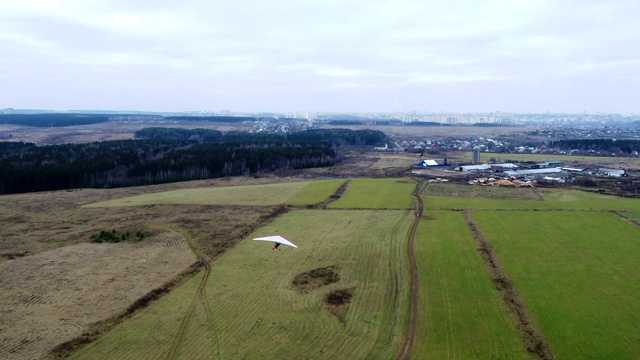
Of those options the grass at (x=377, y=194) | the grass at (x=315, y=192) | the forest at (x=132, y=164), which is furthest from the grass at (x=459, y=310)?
the forest at (x=132, y=164)

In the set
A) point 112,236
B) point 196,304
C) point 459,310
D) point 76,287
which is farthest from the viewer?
point 112,236

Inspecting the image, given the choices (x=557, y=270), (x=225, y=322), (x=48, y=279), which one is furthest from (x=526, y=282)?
(x=48, y=279)

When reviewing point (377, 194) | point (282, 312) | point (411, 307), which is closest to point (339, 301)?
point (282, 312)

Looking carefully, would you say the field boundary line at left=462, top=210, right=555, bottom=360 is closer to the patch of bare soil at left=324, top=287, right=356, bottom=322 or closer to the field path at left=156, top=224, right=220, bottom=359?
the patch of bare soil at left=324, top=287, right=356, bottom=322

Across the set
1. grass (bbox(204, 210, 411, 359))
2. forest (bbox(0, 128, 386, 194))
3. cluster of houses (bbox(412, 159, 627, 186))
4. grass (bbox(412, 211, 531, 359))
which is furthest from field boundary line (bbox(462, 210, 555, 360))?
forest (bbox(0, 128, 386, 194))

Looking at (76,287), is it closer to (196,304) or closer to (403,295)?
(196,304)

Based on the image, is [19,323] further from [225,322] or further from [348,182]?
[348,182]

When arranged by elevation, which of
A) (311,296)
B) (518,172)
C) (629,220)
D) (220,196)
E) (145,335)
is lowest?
(145,335)
